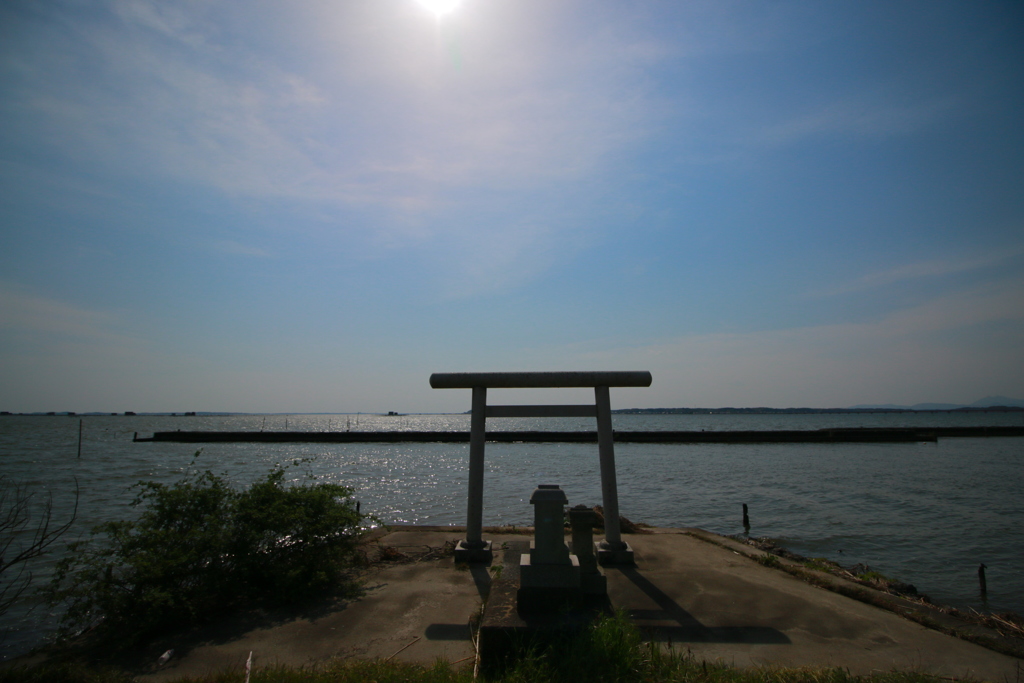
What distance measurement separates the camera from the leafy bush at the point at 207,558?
6.00 meters

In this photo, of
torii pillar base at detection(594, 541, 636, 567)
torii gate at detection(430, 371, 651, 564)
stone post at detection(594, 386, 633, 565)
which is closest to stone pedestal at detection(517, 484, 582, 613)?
stone post at detection(594, 386, 633, 565)

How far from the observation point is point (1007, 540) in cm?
1688

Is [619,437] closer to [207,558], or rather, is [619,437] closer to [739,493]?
[739,493]

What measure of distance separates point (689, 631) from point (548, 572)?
6.39 feet

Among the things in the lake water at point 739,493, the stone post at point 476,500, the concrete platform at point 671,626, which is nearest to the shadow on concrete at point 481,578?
the concrete platform at point 671,626

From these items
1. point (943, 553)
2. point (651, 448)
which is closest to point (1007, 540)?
point (943, 553)

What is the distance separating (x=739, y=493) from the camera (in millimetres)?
26312

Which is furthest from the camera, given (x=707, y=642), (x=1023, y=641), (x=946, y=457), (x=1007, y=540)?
(x=946, y=457)

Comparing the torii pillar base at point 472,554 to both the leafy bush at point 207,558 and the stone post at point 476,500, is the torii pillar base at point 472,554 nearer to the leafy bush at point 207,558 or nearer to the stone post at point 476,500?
the stone post at point 476,500

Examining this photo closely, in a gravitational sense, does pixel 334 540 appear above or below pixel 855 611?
above

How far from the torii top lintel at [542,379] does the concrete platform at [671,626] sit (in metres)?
2.61

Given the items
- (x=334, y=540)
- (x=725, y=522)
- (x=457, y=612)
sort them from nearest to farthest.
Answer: (x=457, y=612) < (x=334, y=540) < (x=725, y=522)

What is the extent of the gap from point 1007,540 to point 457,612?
20.0 metres

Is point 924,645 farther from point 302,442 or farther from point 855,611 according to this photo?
point 302,442
